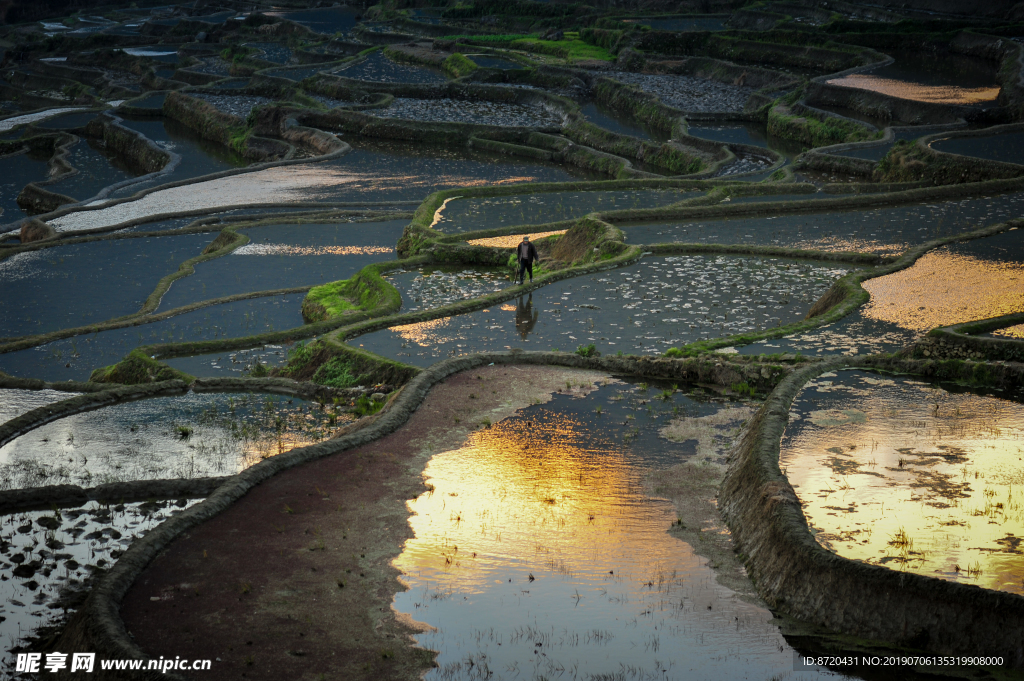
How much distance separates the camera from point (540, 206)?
29.3m

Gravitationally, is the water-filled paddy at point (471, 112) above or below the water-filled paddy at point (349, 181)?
above

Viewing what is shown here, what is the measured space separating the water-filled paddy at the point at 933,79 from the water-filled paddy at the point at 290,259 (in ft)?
79.7

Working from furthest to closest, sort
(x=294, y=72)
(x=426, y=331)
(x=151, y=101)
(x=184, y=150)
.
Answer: (x=294, y=72), (x=151, y=101), (x=184, y=150), (x=426, y=331)

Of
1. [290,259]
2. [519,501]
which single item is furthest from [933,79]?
[519,501]

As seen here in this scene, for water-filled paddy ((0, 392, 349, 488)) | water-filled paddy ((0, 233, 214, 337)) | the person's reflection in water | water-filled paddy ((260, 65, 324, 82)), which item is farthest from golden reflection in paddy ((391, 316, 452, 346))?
water-filled paddy ((260, 65, 324, 82))

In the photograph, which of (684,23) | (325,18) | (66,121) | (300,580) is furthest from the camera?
(325,18)

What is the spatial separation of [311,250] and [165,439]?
50.1ft

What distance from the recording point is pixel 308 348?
16.9 metres

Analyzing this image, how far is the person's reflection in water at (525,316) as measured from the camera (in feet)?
55.5

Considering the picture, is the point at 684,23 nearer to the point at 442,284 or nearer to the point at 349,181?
the point at 349,181

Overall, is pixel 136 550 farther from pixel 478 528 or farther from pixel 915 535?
pixel 915 535

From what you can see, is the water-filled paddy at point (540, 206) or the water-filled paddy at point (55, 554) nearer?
the water-filled paddy at point (55, 554)

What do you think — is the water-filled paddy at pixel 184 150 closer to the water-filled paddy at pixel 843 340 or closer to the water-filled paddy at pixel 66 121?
the water-filled paddy at pixel 66 121

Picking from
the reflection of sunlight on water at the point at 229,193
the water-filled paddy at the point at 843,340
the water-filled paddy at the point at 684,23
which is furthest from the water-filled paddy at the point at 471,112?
the water-filled paddy at the point at 843,340
